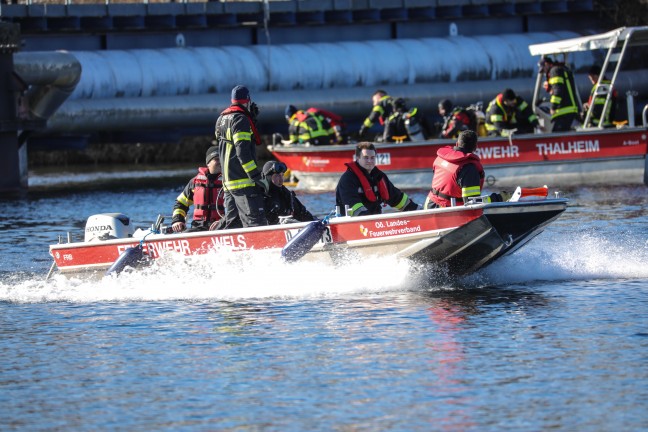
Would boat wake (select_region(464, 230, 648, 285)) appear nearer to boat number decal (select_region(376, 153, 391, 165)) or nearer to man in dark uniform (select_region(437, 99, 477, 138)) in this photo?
man in dark uniform (select_region(437, 99, 477, 138))

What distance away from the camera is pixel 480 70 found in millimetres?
31672

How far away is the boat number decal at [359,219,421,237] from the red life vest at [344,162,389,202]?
0.56 metres

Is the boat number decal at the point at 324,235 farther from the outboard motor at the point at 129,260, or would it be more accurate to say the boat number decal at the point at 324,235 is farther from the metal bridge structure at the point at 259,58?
the metal bridge structure at the point at 259,58

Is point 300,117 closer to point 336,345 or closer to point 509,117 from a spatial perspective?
point 509,117

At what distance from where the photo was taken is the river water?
775 centimetres

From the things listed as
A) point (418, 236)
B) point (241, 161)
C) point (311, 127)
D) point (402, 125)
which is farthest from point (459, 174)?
point (311, 127)

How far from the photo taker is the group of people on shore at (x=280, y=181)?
471 inches

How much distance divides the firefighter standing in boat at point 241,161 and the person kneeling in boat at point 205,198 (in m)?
0.43

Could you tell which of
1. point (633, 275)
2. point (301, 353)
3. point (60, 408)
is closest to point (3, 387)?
point (60, 408)

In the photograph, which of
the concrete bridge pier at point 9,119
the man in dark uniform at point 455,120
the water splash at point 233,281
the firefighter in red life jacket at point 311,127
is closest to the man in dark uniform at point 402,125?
the man in dark uniform at point 455,120

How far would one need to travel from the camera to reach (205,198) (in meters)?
12.9

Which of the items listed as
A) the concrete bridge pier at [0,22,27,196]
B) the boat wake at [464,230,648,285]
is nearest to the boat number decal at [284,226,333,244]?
the boat wake at [464,230,648,285]

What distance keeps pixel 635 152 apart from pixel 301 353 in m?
13.2

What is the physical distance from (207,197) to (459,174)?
8.06ft
